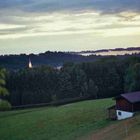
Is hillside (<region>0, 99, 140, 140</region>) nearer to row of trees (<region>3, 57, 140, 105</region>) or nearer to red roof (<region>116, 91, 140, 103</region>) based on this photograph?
red roof (<region>116, 91, 140, 103</region>)

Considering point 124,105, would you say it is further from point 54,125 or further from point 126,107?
point 54,125

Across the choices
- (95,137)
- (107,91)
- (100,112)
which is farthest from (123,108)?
(107,91)

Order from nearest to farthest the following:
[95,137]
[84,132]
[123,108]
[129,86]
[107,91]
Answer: [95,137]
[84,132]
[123,108]
[129,86]
[107,91]

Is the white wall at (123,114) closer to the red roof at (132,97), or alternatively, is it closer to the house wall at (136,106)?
the house wall at (136,106)

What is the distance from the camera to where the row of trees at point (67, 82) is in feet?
331

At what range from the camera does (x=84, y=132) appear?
43938mm

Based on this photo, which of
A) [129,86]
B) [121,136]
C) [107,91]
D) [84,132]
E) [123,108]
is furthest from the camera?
[107,91]

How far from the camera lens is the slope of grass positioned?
3463 centimetres

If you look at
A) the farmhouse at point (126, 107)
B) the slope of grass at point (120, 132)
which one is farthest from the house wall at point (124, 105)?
the slope of grass at point (120, 132)

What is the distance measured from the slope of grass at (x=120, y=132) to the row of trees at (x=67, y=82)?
57293mm

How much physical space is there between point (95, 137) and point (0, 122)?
2839cm

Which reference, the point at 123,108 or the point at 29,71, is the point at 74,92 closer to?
the point at 29,71

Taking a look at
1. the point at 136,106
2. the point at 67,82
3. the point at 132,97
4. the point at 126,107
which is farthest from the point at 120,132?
the point at 67,82

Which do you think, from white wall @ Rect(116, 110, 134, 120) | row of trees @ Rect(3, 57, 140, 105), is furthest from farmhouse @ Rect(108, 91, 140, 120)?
row of trees @ Rect(3, 57, 140, 105)
